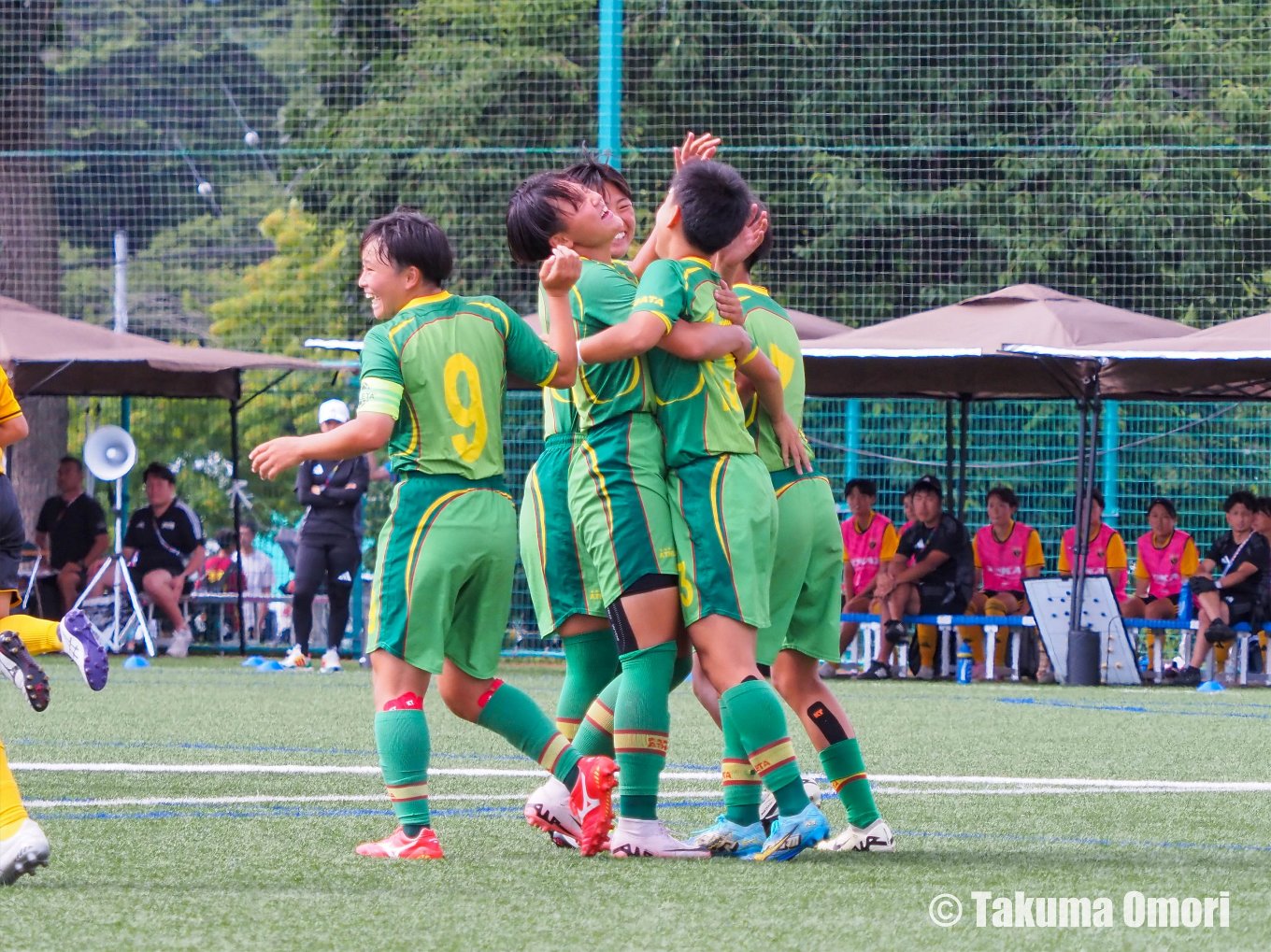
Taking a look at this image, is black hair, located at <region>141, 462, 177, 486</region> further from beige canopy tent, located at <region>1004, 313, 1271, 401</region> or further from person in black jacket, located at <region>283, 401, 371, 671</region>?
beige canopy tent, located at <region>1004, 313, 1271, 401</region>

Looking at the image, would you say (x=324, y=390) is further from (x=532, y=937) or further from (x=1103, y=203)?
(x=532, y=937)

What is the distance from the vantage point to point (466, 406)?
4.13m

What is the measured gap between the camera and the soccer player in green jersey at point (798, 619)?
4266mm

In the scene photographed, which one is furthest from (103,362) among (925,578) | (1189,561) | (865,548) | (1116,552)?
(1189,561)

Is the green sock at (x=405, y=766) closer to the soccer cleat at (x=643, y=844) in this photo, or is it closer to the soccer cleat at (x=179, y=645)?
the soccer cleat at (x=643, y=844)

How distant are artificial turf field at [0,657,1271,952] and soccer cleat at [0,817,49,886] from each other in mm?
44

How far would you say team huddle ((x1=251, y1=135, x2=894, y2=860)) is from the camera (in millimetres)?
4047

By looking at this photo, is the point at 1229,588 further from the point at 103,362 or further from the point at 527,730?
the point at 527,730

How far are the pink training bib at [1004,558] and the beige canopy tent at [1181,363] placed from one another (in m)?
1.23

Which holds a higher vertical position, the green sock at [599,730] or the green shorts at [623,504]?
the green shorts at [623,504]

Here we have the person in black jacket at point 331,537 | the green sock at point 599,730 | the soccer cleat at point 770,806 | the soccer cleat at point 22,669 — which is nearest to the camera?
the green sock at point 599,730

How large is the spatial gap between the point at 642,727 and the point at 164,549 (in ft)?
34.9

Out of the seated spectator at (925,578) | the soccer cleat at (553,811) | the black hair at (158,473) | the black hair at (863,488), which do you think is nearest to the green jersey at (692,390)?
the soccer cleat at (553,811)

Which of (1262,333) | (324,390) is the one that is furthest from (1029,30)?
(324,390)
